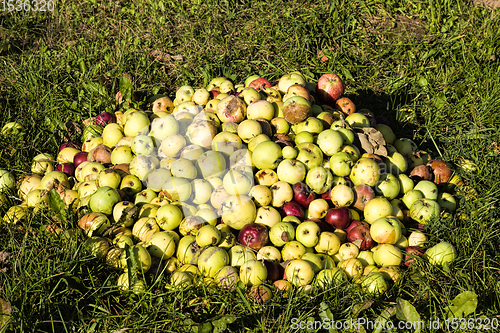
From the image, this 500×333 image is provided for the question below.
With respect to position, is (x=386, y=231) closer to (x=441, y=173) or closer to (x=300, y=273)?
(x=300, y=273)

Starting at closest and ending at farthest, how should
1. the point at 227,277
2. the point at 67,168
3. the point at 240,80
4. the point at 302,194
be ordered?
the point at 227,277 < the point at 302,194 < the point at 67,168 < the point at 240,80

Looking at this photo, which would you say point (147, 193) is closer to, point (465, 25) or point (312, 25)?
point (312, 25)

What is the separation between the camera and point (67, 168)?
169 inches

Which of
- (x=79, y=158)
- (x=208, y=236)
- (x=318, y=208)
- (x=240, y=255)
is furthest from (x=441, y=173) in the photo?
(x=79, y=158)

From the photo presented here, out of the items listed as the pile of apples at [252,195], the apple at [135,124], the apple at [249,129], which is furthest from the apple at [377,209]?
the apple at [135,124]

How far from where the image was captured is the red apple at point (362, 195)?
3602 mm

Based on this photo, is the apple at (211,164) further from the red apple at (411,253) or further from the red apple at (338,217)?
the red apple at (411,253)

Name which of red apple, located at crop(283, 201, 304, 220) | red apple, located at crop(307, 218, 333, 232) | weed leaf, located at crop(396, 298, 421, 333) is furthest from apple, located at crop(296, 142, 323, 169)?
weed leaf, located at crop(396, 298, 421, 333)

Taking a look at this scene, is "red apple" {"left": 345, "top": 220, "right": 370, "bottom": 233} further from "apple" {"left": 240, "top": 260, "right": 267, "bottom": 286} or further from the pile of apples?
"apple" {"left": 240, "top": 260, "right": 267, "bottom": 286}

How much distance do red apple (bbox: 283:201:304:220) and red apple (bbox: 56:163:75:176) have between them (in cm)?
255

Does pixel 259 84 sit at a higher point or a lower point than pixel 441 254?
Answer: higher

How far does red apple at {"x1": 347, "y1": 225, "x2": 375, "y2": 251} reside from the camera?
3.36 m

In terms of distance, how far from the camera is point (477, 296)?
2.85 meters

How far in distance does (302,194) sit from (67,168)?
109 inches
